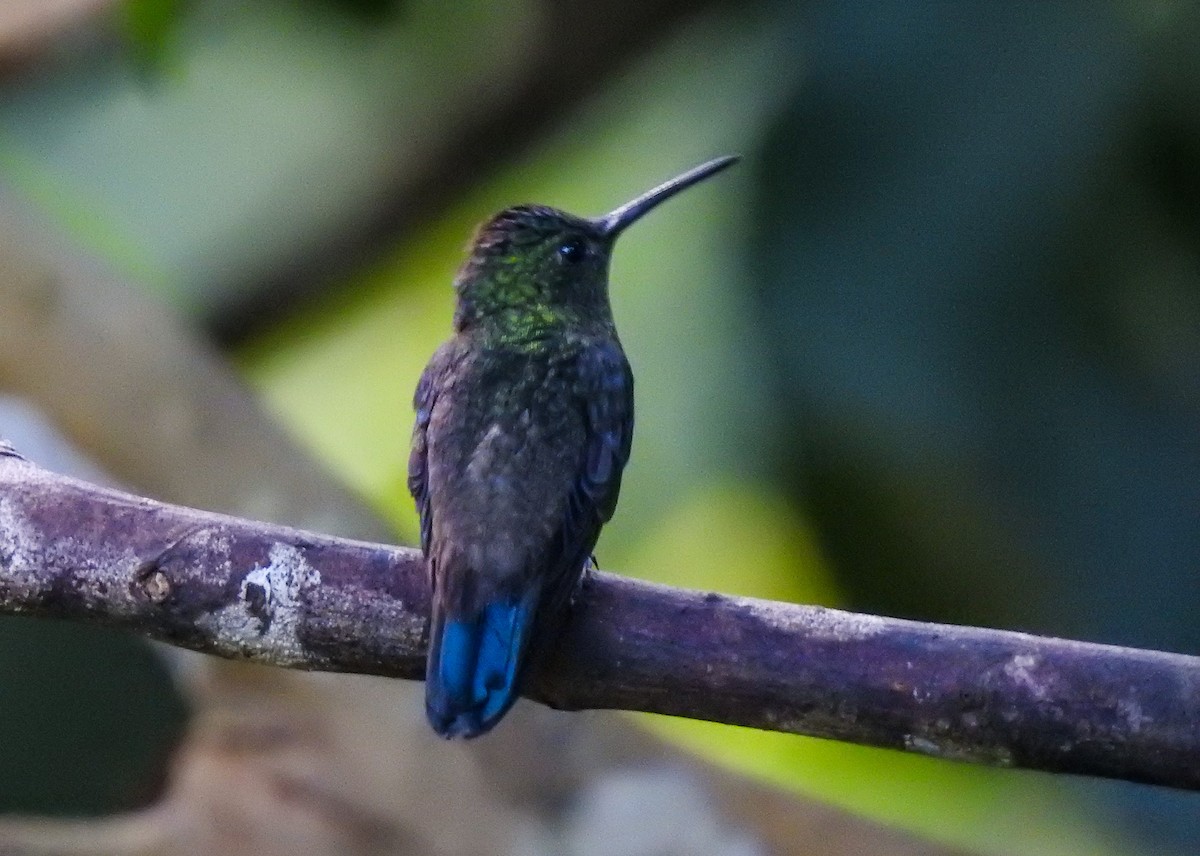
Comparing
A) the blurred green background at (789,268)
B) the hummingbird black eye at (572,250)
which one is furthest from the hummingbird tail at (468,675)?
the blurred green background at (789,268)

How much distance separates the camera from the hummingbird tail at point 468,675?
2.29 m

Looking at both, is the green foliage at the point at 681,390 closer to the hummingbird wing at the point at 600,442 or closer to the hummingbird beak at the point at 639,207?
the hummingbird beak at the point at 639,207

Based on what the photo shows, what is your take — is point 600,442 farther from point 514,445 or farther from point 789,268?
point 789,268

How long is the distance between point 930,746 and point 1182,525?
2.15m

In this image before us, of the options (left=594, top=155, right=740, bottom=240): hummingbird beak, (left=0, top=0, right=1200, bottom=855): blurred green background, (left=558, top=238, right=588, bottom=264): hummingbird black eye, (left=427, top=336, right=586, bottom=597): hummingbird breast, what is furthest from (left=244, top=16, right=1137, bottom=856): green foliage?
(left=427, top=336, right=586, bottom=597): hummingbird breast

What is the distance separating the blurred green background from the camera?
4.38 m

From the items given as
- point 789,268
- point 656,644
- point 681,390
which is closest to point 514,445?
point 656,644

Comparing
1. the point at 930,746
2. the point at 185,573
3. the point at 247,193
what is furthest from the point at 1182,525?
the point at 247,193

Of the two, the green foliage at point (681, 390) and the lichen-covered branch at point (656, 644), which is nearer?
the lichen-covered branch at point (656, 644)

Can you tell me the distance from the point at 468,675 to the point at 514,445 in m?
0.56

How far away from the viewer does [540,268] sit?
3.28 meters

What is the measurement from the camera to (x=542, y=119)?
569cm

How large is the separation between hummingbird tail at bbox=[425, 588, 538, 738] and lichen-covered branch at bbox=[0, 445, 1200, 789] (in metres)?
0.07

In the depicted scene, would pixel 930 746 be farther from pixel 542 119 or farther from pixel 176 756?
pixel 542 119
